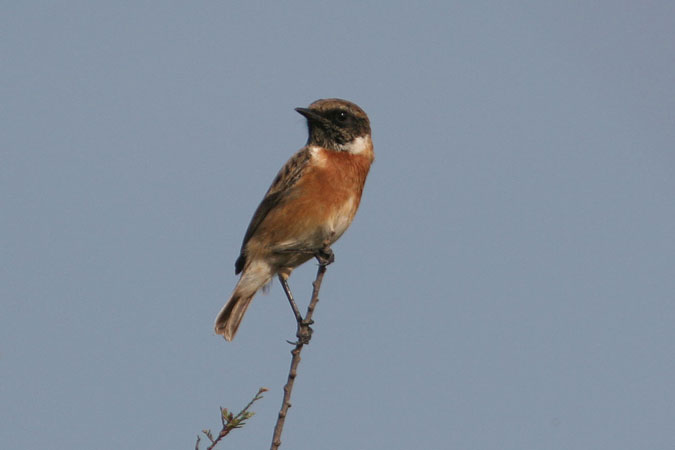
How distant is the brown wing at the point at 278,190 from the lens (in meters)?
8.46

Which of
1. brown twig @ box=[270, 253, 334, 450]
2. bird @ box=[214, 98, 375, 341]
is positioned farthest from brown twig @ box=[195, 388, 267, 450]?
bird @ box=[214, 98, 375, 341]

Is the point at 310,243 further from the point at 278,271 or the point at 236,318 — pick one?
the point at 236,318

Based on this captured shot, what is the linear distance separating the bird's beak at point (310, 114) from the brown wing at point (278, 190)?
1.12 feet

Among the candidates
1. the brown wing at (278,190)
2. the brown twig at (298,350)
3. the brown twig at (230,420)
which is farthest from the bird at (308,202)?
the brown twig at (230,420)

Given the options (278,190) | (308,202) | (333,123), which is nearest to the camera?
(308,202)

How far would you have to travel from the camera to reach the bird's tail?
8.62 meters

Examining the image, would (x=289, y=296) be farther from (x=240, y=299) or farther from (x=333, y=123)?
(x=333, y=123)

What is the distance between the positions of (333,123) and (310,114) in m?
0.28

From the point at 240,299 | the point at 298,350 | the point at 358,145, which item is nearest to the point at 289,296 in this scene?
the point at 240,299

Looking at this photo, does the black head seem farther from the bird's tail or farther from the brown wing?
the bird's tail

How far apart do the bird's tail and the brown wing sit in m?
0.21

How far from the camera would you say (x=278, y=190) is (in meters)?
8.55

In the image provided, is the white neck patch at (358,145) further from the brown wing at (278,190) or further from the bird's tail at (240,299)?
the bird's tail at (240,299)

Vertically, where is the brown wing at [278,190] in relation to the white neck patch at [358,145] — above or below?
below
